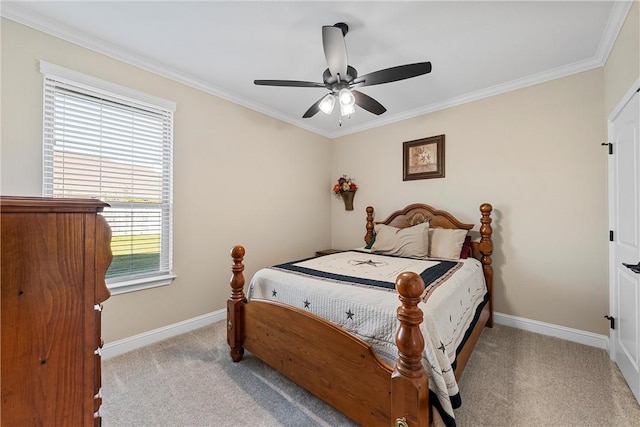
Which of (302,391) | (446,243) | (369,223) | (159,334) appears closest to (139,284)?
(159,334)

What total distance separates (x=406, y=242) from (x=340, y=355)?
1.84 m

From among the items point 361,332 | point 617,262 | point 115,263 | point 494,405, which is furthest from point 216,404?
point 617,262

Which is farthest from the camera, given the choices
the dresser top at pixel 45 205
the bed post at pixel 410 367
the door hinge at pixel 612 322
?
the door hinge at pixel 612 322

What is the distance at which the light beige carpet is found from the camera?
160cm

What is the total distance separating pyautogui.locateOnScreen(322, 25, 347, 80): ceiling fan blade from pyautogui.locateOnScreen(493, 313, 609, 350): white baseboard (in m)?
3.00

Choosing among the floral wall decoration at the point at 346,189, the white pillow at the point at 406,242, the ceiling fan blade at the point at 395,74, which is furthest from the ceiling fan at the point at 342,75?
the floral wall decoration at the point at 346,189

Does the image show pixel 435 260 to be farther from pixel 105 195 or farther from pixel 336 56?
pixel 105 195

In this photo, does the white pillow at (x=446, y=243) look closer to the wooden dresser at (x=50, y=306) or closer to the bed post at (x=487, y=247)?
the bed post at (x=487, y=247)

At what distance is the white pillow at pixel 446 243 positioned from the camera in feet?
9.37

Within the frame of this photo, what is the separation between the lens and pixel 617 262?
2.12 metres

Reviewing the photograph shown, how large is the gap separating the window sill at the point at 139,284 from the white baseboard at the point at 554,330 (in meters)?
3.49

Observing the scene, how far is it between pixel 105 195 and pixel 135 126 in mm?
676

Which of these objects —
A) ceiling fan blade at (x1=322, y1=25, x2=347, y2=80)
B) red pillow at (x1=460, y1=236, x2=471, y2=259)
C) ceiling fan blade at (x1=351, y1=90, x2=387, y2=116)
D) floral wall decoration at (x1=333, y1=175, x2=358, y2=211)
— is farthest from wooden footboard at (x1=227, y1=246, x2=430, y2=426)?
floral wall decoration at (x1=333, y1=175, x2=358, y2=211)

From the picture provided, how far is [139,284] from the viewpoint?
242 centimetres
